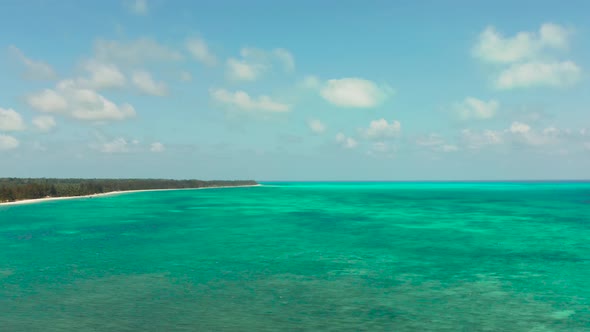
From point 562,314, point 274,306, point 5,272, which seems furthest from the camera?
point 5,272

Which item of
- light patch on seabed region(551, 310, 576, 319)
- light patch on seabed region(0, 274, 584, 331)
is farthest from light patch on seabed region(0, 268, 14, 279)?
light patch on seabed region(551, 310, 576, 319)

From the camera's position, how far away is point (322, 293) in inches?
998

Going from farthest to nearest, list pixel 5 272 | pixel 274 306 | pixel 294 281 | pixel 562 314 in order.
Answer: pixel 5 272
pixel 294 281
pixel 274 306
pixel 562 314

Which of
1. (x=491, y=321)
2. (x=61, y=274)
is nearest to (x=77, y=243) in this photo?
(x=61, y=274)

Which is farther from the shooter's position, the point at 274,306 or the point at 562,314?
the point at 274,306

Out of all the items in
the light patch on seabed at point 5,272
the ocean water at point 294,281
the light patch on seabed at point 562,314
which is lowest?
the light patch on seabed at point 562,314

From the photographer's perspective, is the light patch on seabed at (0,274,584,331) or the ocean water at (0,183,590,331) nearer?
the light patch on seabed at (0,274,584,331)

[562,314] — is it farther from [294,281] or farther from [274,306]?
[294,281]

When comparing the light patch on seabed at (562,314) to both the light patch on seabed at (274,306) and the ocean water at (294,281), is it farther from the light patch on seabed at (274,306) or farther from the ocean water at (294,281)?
the light patch on seabed at (274,306)

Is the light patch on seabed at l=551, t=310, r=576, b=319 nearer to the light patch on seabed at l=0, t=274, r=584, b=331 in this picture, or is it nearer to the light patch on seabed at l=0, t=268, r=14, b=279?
the light patch on seabed at l=0, t=274, r=584, b=331

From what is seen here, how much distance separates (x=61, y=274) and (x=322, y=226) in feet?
128

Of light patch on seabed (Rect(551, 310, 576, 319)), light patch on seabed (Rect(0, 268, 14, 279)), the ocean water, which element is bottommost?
light patch on seabed (Rect(551, 310, 576, 319))

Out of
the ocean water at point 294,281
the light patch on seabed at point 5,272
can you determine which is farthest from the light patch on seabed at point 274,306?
the light patch on seabed at point 5,272

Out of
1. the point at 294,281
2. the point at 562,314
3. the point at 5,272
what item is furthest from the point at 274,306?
the point at 5,272
